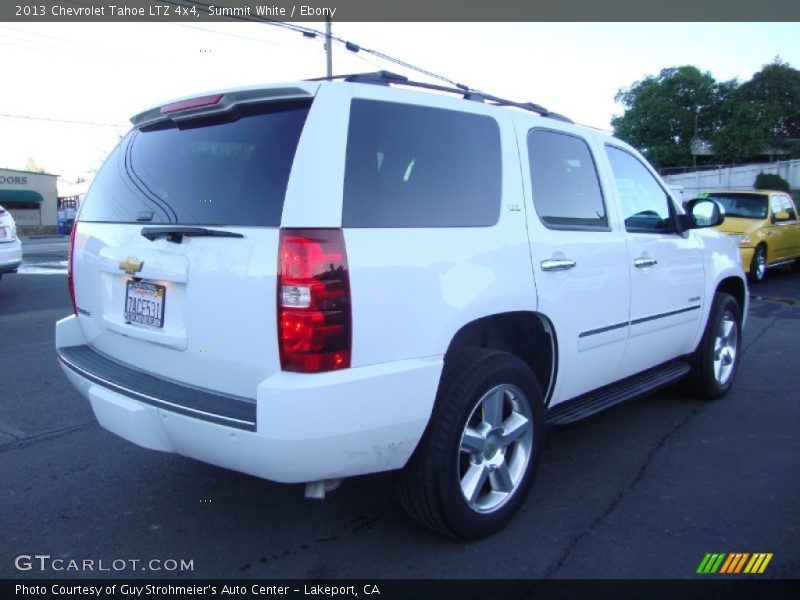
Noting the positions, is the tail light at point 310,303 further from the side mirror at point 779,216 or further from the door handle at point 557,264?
the side mirror at point 779,216

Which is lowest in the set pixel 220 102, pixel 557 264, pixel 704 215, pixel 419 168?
pixel 557 264

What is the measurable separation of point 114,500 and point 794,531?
3.34 meters

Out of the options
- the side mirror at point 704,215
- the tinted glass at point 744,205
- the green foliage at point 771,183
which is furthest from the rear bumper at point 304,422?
the green foliage at point 771,183

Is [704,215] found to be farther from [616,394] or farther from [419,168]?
[419,168]

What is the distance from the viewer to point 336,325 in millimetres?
2428

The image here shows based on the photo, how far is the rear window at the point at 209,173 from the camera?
2.60 m

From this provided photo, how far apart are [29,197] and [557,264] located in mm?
55991

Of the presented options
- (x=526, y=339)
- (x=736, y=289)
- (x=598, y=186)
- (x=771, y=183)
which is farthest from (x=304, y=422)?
(x=771, y=183)

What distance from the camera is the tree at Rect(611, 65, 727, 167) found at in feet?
176

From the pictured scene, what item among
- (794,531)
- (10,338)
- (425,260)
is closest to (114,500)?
(425,260)

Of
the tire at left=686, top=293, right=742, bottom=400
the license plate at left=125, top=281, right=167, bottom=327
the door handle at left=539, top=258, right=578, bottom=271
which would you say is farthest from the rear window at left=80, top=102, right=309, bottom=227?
the tire at left=686, top=293, right=742, bottom=400

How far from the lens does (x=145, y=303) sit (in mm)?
2912

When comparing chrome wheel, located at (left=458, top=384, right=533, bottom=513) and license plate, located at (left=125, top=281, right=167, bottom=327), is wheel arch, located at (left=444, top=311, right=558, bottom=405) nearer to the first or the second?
chrome wheel, located at (left=458, top=384, right=533, bottom=513)

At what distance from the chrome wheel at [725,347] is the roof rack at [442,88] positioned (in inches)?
89.7
